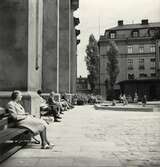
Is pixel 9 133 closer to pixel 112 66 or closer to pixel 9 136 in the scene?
pixel 9 136

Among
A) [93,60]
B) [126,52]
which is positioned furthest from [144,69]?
[93,60]

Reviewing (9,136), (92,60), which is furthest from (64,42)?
(92,60)

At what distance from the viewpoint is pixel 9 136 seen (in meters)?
6.88

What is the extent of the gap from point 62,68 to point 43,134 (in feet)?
77.2

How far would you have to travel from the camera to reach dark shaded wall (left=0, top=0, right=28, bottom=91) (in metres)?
11.2

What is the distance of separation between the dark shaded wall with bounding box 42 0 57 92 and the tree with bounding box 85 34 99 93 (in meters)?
60.8

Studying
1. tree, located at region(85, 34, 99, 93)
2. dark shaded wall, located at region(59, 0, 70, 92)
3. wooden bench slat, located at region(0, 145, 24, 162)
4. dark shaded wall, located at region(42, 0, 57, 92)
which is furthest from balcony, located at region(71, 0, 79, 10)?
tree, located at region(85, 34, 99, 93)

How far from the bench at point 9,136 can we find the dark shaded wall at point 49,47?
14173 millimetres

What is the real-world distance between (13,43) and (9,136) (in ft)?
16.3

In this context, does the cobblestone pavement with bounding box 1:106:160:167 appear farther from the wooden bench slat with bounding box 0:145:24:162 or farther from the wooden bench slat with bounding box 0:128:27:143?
the wooden bench slat with bounding box 0:128:27:143

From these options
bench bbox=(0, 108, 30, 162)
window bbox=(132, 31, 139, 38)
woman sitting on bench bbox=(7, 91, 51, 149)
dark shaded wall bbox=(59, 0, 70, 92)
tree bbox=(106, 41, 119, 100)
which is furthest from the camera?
window bbox=(132, 31, 139, 38)

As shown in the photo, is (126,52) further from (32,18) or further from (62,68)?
(32,18)

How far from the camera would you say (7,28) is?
445 inches

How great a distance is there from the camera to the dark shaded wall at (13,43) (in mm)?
11242
